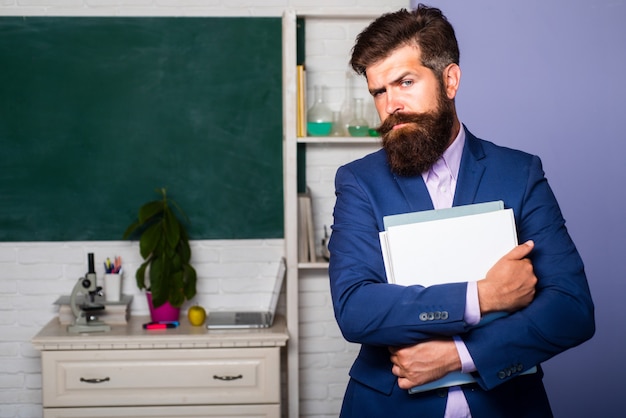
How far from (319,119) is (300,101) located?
0.13m

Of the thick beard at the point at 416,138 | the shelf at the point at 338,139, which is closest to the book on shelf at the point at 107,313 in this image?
the shelf at the point at 338,139

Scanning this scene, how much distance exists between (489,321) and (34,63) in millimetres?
2731

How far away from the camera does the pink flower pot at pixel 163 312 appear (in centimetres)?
349

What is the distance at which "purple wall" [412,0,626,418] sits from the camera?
292 cm

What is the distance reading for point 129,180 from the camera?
143 inches

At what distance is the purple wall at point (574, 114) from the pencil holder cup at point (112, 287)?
5.46 ft

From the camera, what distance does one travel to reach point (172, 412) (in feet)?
10.7

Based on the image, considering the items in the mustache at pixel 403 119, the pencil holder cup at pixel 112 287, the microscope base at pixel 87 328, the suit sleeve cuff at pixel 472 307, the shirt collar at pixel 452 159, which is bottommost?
the microscope base at pixel 87 328

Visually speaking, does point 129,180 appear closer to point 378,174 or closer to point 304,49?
point 304,49

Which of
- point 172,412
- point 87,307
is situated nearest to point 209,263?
point 87,307

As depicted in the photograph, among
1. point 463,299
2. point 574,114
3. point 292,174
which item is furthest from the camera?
point 292,174

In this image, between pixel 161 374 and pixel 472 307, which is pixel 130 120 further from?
pixel 472 307

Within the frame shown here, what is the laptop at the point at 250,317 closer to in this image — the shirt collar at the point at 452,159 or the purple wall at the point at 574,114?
the purple wall at the point at 574,114

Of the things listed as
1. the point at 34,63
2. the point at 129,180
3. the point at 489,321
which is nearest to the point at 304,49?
the point at 129,180
